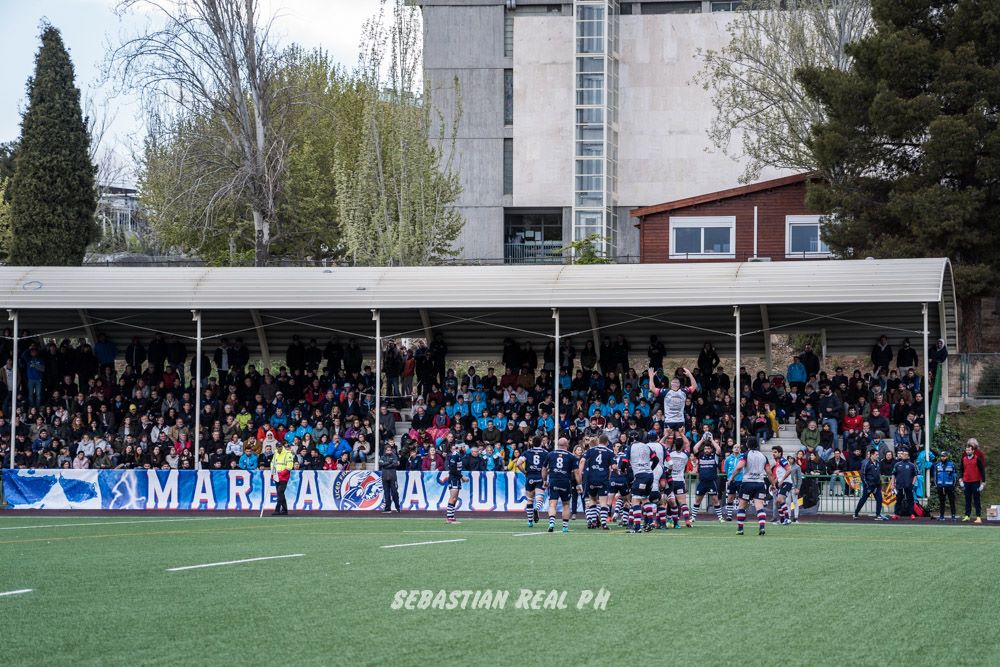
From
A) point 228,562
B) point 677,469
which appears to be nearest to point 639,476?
point 677,469

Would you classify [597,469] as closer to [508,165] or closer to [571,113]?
[571,113]

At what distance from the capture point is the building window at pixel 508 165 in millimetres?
63094

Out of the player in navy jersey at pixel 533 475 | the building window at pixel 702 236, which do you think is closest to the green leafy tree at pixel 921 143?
the building window at pixel 702 236

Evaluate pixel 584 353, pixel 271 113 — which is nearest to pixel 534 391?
pixel 584 353

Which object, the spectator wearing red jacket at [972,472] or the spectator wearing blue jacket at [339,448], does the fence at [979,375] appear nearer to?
the spectator wearing red jacket at [972,472]

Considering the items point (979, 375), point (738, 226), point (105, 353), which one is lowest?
point (979, 375)

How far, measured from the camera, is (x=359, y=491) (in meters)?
29.8

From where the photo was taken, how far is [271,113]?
4953cm

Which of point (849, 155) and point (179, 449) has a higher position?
point (849, 155)

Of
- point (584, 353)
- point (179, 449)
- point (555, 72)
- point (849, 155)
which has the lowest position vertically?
point (179, 449)

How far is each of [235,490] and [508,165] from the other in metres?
36.1

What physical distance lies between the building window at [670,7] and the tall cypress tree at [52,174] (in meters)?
28.2

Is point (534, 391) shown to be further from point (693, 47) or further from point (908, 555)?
point (693, 47)

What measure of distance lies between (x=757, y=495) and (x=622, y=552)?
6017 mm
